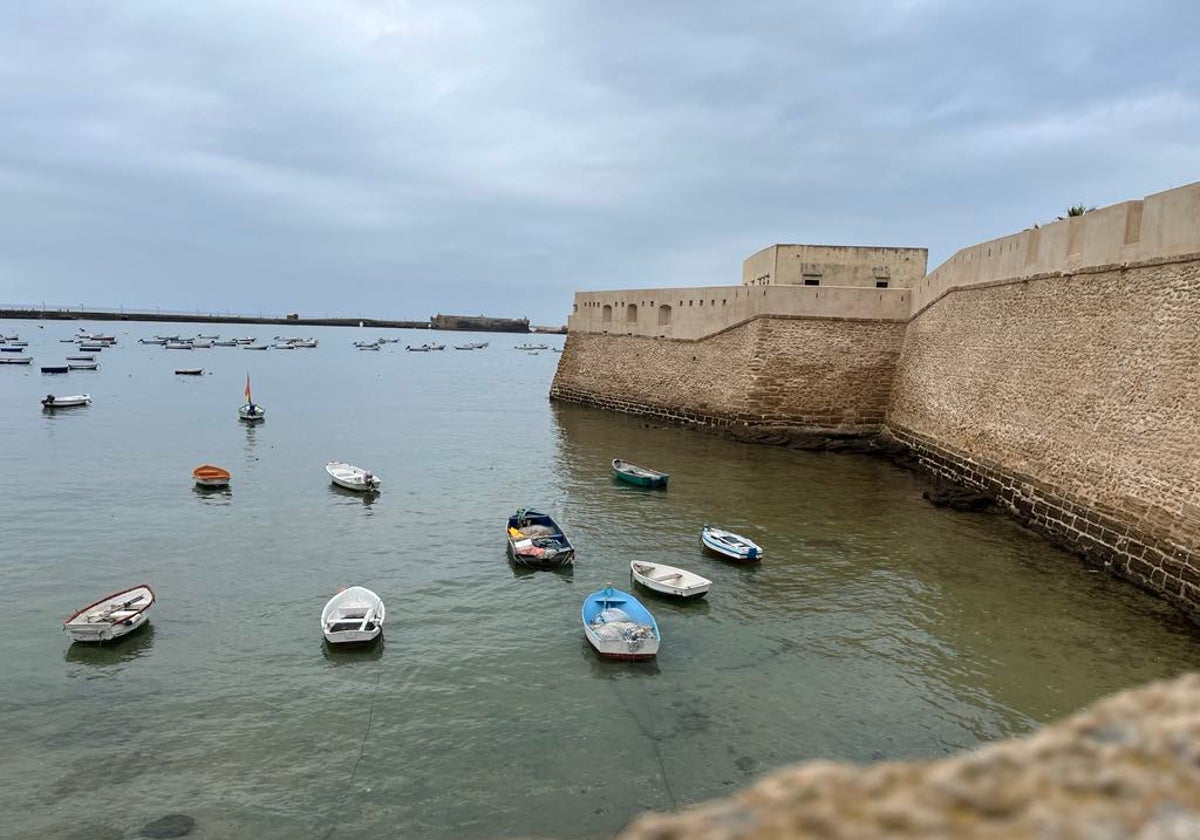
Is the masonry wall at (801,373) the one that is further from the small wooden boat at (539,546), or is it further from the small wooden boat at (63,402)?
the small wooden boat at (63,402)

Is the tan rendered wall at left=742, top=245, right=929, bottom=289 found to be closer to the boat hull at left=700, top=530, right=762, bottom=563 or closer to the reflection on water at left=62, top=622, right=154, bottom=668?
the boat hull at left=700, top=530, right=762, bottom=563

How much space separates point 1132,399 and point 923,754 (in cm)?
1106

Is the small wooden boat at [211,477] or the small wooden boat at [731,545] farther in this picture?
the small wooden boat at [211,477]

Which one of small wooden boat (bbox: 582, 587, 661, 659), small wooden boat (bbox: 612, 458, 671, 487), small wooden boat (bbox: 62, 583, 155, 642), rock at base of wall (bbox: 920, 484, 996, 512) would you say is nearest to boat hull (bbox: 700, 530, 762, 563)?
small wooden boat (bbox: 582, 587, 661, 659)

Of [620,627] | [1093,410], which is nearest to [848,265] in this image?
[1093,410]

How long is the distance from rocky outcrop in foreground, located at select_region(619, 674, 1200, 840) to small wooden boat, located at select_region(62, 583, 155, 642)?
13554 millimetres

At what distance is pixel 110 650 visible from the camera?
1239cm

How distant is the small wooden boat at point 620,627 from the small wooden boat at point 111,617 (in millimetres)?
8190

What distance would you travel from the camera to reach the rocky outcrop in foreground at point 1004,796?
2107mm

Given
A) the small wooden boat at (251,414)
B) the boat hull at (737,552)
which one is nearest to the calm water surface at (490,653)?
the boat hull at (737,552)

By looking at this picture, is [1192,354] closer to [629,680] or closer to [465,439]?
[629,680]

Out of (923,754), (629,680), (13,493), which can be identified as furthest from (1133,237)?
(13,493)

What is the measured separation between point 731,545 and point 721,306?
766 inches

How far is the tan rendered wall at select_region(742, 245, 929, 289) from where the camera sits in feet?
118
